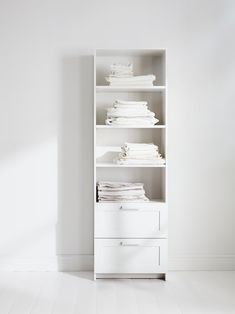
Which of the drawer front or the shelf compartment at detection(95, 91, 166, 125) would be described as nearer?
the drawer front

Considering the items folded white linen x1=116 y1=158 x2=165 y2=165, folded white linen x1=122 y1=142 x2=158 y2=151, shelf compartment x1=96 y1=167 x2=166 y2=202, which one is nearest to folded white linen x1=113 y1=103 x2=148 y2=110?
folded white linen x1=122 y1=142 x2=158 y2=151

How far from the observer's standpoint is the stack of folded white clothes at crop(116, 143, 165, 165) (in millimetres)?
3572

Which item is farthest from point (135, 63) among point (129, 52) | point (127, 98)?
point (127, 98)

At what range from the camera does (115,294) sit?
327cm

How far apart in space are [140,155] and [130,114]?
323 mm

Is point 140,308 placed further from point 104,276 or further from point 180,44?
point 180,44

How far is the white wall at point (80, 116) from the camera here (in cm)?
379

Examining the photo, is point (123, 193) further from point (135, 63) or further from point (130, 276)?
point (135, 63)

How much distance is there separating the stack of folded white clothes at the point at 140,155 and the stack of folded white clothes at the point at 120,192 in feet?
0.64

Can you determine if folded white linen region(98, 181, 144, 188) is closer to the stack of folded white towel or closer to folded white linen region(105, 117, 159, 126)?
folded white linen region(105, 117, 159, 126)

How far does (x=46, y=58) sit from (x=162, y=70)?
3.12 ft

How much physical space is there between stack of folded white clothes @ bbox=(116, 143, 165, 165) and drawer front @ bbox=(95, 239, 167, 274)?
60 centimetres

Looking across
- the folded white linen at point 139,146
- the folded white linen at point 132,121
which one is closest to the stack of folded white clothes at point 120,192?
the folded white linen at point 139,146

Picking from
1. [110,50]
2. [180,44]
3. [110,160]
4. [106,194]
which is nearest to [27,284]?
[106,194]
